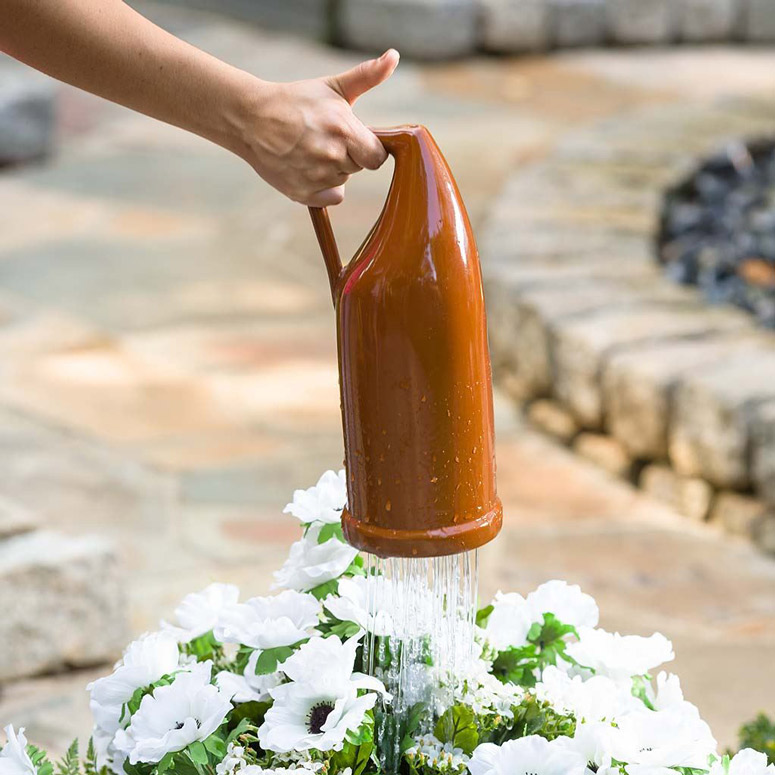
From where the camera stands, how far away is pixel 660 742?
1.05 meters

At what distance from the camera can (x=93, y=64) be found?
1.06 meters

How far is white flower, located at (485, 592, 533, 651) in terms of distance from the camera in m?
1.22

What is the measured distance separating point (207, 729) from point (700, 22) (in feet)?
23.3

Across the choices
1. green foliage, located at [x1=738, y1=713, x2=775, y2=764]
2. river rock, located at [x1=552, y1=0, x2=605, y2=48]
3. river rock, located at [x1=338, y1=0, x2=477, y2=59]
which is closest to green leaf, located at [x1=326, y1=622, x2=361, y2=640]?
green foliage, located at [x1=738, y1=713, x2=775, y2=764]

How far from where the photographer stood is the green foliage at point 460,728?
108 cm

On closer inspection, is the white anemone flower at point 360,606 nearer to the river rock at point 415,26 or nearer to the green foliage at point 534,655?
the green foliage at point 534,655

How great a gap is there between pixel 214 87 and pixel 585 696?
57 cm

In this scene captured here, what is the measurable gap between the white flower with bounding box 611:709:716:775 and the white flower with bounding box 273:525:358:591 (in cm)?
28

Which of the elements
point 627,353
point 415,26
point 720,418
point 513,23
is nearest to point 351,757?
point 720,418

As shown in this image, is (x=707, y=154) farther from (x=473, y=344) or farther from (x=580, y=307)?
(x=473, y=344)

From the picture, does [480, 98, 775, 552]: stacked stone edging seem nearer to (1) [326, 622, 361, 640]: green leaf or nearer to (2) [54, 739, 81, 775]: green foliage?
(1) [326, 622, 361, 640]: green leaf

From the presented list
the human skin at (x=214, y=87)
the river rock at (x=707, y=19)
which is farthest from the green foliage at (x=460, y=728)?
the river rock at (x=707, y=19)

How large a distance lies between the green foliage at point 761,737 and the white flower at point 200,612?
23.4 inches

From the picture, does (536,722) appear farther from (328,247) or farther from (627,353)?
(627,353)
